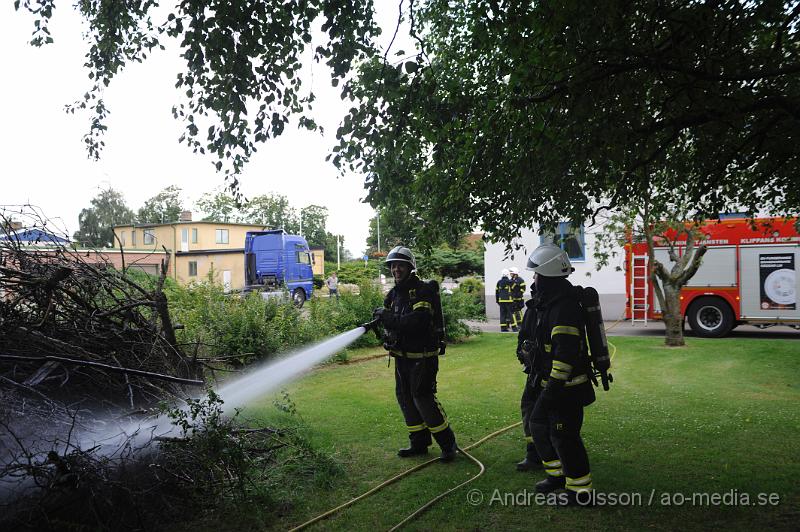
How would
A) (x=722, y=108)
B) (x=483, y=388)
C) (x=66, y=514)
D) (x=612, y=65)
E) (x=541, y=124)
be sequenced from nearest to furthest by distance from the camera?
(x=66, y=514) → (x=541, y=124) → (x=612, y=65) → (x=722, y=108) → (x=483, y=388)

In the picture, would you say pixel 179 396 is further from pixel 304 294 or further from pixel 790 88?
pixel 304 294

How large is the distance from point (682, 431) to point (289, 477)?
4.23 meters

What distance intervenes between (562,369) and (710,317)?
12.9 m

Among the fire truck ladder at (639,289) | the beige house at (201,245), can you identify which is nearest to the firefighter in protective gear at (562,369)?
the fire truck ladder at (639,289)

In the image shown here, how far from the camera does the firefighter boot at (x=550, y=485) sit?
4660 millimetres

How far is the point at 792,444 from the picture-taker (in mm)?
5688

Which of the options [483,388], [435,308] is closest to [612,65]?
[435,308]

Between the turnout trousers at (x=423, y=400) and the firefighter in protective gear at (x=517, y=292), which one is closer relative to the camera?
the turnout trousers at (x=423, y=400)

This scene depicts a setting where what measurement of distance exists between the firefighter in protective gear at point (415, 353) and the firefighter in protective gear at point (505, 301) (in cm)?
1090

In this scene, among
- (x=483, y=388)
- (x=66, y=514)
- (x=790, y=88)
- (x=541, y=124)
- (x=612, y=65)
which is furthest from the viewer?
(x=483, y=388)

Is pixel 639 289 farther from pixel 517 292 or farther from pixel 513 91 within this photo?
pixel 513 91

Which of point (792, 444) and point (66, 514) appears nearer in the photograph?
point (66, 514)

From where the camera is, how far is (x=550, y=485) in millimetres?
4668

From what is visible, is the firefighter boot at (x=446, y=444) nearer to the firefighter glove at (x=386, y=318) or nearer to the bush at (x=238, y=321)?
the firefighter glove at (x=386, y=318)
